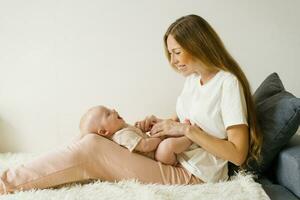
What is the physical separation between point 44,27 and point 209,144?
1443 mm

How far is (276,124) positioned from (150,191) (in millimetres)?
637

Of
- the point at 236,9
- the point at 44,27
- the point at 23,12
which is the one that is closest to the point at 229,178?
the point at 236,9

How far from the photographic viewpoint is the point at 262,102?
180cm

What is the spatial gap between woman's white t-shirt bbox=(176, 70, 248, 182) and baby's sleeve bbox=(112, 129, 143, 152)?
0.22m

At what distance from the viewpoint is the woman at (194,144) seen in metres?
1.50

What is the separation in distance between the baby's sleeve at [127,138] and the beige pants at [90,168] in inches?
0.9

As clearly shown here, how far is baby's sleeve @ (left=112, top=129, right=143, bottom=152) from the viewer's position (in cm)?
156

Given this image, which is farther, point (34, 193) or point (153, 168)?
point (153, 168)

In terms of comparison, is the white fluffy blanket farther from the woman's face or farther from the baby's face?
the woman's face

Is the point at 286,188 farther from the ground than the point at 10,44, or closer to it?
closer to it

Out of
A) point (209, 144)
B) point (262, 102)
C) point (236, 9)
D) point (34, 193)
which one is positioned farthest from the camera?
point (236, 9)

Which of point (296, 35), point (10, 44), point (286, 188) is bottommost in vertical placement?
point (286, 188)

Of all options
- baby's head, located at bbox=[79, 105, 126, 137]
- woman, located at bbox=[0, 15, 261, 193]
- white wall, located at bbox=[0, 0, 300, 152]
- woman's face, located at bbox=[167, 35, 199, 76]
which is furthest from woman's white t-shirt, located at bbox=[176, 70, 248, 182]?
white wall, located at bbox=[0, 0, 300, 152]

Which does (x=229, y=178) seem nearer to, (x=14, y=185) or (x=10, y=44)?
(x=14, y=185)
